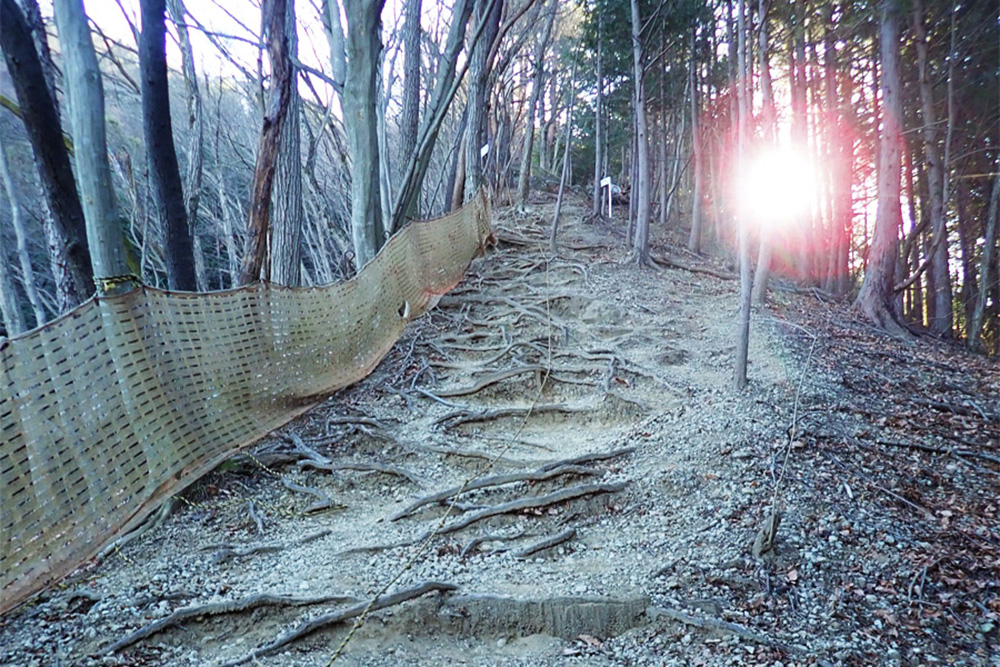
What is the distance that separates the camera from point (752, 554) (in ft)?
9.77

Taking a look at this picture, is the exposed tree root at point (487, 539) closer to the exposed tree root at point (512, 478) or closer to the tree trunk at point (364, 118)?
the exposed tree root at point (512, 478)

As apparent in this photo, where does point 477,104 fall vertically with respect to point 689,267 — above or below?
above

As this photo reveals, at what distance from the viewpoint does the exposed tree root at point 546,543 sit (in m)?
3.26

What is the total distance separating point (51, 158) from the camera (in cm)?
407

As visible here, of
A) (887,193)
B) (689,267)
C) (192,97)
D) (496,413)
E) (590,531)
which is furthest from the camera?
(689,267)

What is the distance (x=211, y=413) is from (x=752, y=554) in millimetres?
3441

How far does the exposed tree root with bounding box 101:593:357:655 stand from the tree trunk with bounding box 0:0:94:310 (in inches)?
99.2

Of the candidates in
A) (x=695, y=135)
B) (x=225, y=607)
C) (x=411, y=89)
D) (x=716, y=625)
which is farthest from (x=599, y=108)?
(x=225, y=607)

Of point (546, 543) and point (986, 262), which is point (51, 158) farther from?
point (986, 262)

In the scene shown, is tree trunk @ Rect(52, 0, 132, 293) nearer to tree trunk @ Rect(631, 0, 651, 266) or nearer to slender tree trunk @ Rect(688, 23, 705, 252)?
tree trunk @ Rect(631, 0, 651, 266)

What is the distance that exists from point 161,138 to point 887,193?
803 cm

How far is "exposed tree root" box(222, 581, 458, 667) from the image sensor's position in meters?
2.51

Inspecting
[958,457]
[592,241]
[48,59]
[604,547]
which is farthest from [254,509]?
[592,241]

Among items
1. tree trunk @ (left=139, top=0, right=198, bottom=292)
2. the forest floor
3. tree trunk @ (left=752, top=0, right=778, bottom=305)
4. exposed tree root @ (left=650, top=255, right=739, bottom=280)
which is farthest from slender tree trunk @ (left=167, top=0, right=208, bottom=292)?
exposed tree root @ (left=650, top=255, right=739, bottom=280)
